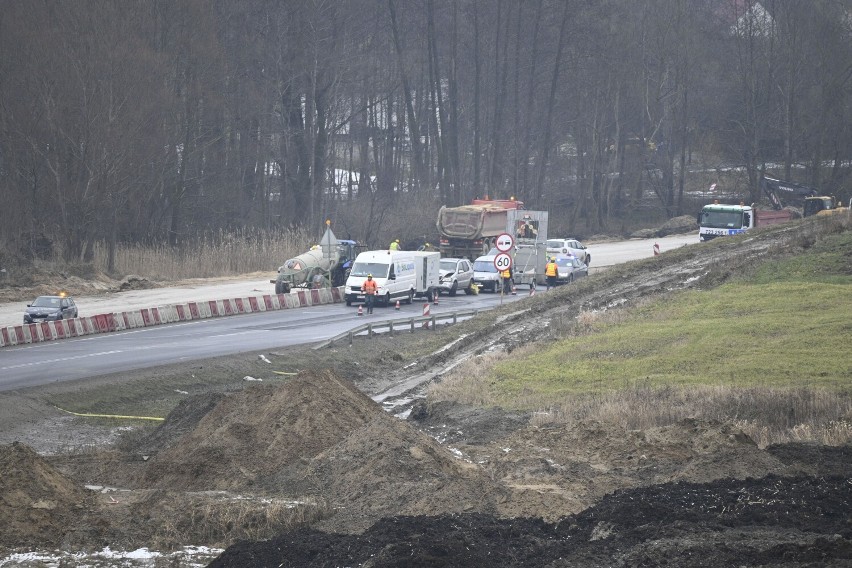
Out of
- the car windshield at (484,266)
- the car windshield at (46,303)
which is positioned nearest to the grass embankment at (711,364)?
the car windshield at (46,303)

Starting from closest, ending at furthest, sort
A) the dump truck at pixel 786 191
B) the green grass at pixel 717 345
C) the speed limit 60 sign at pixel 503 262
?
the green grass at pixel 717 345 < the speed limit 60 sign at pixel 503 262 < the dump truck at pixel 786 191

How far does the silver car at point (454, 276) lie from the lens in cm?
4784

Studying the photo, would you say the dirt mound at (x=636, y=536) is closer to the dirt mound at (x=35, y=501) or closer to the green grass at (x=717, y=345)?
the dirt mound at (x=35, y=501)

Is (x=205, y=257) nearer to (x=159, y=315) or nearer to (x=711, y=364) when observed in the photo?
(x=159, y=315)

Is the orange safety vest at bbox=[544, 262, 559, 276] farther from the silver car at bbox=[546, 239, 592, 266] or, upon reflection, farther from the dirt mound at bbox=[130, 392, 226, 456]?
the dirt mound at bbox=[130, 392, 226, 456]

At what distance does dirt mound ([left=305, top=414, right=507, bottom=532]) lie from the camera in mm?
13742

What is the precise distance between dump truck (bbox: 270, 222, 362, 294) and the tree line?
40.0 feet

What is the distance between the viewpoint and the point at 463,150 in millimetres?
95312

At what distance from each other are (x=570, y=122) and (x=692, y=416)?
72003mm

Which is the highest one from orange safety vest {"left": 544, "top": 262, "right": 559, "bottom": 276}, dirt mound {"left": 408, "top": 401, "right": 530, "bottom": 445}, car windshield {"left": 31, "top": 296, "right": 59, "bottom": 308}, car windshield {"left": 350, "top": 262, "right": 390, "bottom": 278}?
car windshield {"left": 350, "top": 262, "right": 390, "bottom": 278}

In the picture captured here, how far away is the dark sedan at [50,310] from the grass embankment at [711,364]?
1525 centimetres

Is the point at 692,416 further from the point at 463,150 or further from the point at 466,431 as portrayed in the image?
the point at 463,150

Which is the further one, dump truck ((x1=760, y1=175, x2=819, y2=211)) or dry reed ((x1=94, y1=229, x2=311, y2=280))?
dump truck ((x1=760, y1=175, x2=819, y2=211))

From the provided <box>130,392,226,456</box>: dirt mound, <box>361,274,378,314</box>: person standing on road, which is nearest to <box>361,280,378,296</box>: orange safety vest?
<box>361,274,378,314</box>: person standing on road
